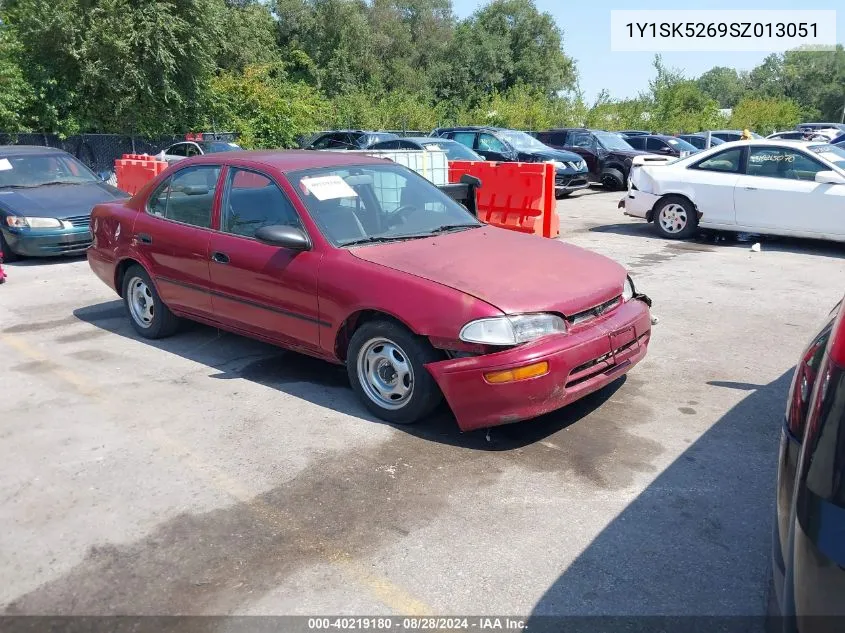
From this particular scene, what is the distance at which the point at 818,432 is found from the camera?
1.82 meters

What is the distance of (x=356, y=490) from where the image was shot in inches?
151

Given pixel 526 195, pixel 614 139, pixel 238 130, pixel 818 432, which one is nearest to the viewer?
pixel 818 432

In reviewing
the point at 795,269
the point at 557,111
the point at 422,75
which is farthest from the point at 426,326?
the point at 422,75

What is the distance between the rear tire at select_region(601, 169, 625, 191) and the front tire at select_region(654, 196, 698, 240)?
352 inches

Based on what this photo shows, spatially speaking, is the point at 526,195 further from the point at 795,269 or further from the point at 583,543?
the point at 583,543

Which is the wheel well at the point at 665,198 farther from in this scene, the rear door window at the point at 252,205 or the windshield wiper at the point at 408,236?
the rear door window at the point at 252,205

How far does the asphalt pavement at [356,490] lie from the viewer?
304 cm

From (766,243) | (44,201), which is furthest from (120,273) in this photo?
(766,243)

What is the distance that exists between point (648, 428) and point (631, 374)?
3.40ft

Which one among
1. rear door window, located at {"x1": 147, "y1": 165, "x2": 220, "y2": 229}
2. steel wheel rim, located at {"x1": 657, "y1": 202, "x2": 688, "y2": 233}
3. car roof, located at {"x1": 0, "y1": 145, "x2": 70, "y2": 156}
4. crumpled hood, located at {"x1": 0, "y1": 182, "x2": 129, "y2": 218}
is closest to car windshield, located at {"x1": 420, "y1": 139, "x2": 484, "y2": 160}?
steel wheel rim, located at {"x1": 657, "y1": 202, "x2": 688, "y2": 233}

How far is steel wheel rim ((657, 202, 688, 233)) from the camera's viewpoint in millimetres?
11547

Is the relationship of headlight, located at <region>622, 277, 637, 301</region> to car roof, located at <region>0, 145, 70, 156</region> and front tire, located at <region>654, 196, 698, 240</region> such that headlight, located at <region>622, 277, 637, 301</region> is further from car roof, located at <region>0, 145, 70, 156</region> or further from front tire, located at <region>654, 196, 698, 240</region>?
car roof, located at <region>0, 145, 70, 156</region>

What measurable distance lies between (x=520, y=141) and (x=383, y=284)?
15.8 metres

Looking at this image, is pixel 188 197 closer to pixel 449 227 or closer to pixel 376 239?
pixel 376 239
